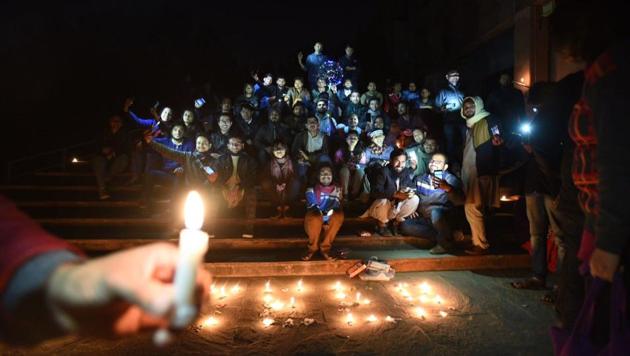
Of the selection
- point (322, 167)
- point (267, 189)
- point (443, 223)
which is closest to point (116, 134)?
point (267, 189)

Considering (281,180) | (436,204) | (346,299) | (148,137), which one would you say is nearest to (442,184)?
(436,204)

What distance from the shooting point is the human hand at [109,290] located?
0.77 m

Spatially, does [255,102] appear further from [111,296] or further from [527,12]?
[111,296]

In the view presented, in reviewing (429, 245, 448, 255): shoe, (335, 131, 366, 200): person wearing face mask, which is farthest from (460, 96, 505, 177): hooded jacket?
(335, 131, 366, 200): person wearing face mask

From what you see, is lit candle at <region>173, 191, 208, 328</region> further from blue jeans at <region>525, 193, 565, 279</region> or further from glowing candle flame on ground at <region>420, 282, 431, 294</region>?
blue jeans at <region>525, 193, 565, 279</region>

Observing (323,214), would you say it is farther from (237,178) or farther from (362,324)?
(362,324)

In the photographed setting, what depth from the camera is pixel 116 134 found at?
8.70 m

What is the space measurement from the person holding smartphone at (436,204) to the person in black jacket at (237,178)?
2.97 m

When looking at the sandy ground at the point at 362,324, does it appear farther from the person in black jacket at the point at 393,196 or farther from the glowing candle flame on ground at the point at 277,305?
the person in black jacket at the point at 393,196

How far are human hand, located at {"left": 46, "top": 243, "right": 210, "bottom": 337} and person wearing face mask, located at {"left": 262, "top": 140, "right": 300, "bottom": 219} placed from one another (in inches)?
266

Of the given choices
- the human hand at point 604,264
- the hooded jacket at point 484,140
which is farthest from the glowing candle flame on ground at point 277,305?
the hooded jacket at point 484,140

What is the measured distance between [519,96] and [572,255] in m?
7.10

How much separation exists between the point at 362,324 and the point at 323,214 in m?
Answer: 2.77

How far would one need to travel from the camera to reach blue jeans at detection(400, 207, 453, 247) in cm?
664
